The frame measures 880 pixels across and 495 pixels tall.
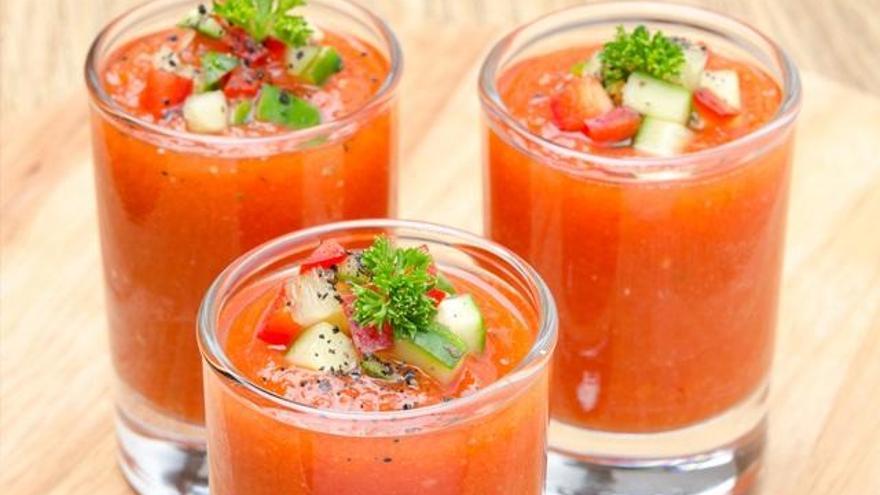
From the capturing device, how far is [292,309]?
2.56m

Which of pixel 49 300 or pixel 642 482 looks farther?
pixel 49 300

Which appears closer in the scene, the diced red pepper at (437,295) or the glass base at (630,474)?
the diced red pepper at (437,295)

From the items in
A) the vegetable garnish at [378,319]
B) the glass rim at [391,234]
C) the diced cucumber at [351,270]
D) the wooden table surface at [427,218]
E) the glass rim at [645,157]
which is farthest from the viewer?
the wooden table surface at [427,218]

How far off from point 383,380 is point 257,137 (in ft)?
1.79

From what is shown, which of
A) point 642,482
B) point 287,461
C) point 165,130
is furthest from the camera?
point 642,482

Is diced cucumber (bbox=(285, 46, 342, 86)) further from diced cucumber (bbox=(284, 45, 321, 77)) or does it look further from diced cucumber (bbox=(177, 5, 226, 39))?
diced cucumber (bbox=(177, 5, 226, 39))

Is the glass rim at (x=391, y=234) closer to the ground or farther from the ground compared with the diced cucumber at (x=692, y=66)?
closer to the ground

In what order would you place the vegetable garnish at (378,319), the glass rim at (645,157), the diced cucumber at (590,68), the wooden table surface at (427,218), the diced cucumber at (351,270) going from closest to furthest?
the vegetable garnish at (378,319), the diced cucumber at (351,270), the glass rim at (645,157), the diced cucumber at (590,68), the wooden table surface at (427,218)

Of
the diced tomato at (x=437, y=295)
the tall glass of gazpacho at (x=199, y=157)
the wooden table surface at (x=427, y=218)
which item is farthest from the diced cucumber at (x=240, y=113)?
the wooden table surface at (x=427, y=218)

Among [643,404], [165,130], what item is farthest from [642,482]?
[165,130]

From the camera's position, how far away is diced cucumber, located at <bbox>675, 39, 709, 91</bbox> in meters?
3.02

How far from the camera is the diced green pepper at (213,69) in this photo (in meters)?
2.97

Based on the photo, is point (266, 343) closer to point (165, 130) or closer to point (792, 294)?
point (165, 130)

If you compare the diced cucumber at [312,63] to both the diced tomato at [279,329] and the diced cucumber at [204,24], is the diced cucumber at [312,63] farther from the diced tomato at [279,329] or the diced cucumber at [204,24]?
the diced tomato at [279,329]
